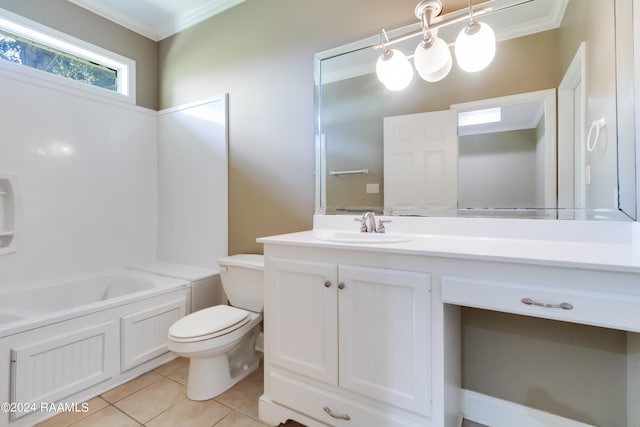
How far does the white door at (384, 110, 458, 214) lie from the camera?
159cm

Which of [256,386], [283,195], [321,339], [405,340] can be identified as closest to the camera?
[405,340]

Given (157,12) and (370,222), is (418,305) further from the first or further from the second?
(157,12)

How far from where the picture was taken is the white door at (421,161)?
5.23 feet

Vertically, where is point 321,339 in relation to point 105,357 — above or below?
above

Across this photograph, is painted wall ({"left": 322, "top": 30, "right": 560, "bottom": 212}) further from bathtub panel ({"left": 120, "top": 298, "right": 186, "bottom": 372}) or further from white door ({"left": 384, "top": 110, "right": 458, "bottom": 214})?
bathtub panel ({"left": 120, "top": 298, "right": 186, "bottom": 372})

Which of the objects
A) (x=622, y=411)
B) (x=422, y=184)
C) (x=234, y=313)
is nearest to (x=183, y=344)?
(x=234, y=313)

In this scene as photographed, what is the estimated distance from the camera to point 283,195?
214cm

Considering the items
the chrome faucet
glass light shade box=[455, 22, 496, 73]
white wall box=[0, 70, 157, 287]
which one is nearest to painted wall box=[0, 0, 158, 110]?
white wall box=[0, 70, 157, 287]

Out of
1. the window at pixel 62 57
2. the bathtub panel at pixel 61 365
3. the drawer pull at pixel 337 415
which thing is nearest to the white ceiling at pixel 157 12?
the window at pixel 62 57

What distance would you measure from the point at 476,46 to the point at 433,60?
0.21 m

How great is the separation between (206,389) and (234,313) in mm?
424

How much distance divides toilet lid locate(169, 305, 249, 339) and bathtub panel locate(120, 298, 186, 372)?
0.39 metres

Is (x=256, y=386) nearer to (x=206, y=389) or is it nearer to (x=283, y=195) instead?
(x=206, y=389)

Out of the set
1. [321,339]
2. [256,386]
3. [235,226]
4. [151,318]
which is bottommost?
[256,386]
